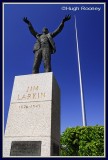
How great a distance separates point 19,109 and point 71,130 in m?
17.9

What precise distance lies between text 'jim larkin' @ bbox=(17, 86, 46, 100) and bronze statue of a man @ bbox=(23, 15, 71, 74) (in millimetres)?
963

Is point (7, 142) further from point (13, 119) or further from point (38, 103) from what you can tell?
point (38, 103)

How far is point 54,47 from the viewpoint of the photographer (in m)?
8.66

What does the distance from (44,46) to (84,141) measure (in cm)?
1583

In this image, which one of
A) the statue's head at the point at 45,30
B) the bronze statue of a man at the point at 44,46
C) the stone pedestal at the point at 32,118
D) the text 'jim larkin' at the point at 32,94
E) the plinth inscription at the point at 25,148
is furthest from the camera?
the statue's head at the point at 45,30

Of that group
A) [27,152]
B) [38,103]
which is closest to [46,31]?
[38,103]

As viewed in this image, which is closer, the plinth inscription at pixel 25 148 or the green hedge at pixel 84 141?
the plinth inscription at pixel 25 148

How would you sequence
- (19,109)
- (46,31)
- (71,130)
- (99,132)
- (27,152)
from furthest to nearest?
(71,130), (99,132), (46,31), (19,109), (27,152)

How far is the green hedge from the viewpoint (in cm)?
2141

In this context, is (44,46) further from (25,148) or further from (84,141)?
(84,141)

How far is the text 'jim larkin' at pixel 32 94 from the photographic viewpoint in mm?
7168

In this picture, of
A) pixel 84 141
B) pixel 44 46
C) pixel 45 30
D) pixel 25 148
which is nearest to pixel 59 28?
pixel 45 30

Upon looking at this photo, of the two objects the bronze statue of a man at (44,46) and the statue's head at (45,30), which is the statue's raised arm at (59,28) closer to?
the bronze statue of a man at (44,46)

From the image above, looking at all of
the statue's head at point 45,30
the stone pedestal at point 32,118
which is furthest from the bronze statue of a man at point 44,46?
the stone pedestal at point 32,118
